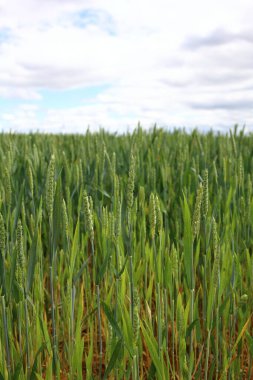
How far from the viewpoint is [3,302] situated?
1.02m

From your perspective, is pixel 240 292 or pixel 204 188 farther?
pixel 240 292

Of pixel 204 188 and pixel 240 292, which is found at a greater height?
pixel 204 188

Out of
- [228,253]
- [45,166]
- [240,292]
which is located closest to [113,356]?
[228,253]

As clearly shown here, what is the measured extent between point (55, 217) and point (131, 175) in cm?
21

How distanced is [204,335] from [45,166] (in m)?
1.25

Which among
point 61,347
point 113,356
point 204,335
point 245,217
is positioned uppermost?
point 245,217

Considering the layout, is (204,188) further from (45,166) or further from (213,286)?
(45,166)

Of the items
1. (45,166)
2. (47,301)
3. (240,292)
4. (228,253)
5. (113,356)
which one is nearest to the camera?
(113,356)

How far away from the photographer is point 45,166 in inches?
94.0

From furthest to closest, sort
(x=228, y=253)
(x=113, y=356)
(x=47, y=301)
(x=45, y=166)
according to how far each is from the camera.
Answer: (x=45, y=166), (x=47, y=301), (x=228, y=253), (x=113, y=356)

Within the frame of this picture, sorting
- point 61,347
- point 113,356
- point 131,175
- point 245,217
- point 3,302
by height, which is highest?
point 131,175

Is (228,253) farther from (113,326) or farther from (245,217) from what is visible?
(113,326)

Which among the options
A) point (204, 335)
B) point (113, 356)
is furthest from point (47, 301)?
point (113, 356)

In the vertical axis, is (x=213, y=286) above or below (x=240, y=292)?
above
